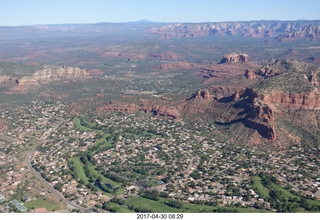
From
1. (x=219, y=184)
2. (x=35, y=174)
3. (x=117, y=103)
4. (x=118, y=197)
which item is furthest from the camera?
(x=117, y=103)

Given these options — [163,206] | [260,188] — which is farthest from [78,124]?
[260,188]

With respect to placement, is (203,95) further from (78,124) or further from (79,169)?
(79,169)

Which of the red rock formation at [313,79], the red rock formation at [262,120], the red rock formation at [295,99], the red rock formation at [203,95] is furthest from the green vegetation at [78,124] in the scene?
the red rock formation at [313,79]

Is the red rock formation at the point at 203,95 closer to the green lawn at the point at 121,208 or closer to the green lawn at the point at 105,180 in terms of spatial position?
the green lawn at the point at 105,180

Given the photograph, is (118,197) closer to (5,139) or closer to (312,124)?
(5,139)

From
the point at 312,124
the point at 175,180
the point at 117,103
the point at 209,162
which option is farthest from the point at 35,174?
the point at 312,124

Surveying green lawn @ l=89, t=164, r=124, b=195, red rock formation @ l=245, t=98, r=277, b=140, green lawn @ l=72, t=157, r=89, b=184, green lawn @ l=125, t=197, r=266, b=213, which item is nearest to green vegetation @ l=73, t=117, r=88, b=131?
green lawn @ l=72, t=157, r=89, b=184
